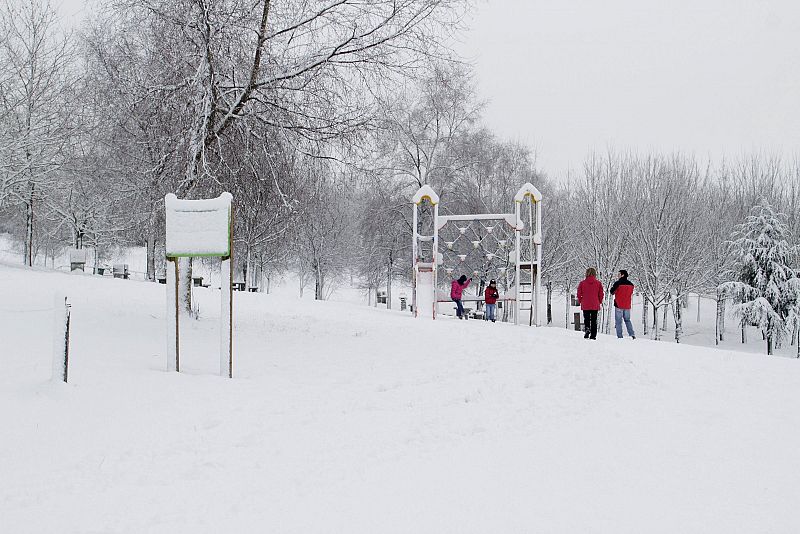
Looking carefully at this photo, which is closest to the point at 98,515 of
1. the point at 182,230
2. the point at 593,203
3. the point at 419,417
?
the point at 419,417

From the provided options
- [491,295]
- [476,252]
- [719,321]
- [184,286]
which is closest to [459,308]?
[491,295]

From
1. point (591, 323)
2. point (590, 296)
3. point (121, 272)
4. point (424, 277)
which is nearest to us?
point (591, 323)

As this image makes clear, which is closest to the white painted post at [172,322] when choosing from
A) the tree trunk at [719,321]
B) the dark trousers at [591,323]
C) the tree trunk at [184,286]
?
the tree trunk at [184,286]

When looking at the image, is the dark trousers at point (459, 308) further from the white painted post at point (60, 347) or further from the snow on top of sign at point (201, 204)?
the white painted post at point (60, 347)

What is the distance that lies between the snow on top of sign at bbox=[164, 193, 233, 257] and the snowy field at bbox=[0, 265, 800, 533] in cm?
154

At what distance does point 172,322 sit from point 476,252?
2734 centimetres

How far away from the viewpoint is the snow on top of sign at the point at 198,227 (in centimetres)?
781

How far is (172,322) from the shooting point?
7.98m

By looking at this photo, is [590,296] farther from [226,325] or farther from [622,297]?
[226,325]

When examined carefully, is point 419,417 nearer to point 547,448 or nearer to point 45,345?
point 547,448

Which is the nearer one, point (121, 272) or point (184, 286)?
point (184, 286)

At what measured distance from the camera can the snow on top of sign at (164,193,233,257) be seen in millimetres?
7809

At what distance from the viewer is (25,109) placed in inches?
816

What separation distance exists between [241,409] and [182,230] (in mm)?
2619
